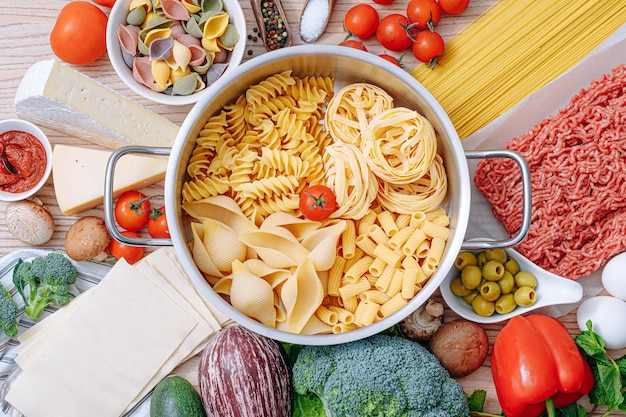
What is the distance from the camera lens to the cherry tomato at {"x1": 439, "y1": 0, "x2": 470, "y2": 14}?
204 centimetres

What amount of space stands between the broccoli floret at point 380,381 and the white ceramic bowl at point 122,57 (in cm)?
93

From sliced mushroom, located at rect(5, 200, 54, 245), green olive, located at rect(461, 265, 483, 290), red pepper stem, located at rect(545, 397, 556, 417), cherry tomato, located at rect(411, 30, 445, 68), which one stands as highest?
cherry tomato, located at rect(411, 30, 445, 68)

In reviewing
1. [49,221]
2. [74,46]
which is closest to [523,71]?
[74,46]

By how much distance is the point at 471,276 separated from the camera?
1.98 metres

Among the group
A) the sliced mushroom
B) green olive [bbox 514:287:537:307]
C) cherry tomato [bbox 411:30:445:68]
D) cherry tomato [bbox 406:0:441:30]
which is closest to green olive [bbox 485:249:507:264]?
green olive [bbox 514:287:537:307]

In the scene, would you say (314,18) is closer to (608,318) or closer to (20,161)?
(20,161)

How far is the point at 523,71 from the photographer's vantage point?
211cm

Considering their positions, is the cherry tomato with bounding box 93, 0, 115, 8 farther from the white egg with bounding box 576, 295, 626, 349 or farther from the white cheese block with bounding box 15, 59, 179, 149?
the white egg with bounding box 576, 295, 626, 349

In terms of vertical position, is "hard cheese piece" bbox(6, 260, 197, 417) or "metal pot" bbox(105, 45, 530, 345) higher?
"metal pot" bbox(105, 45, 530, 345)

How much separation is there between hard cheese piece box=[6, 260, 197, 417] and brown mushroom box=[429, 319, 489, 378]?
2.71ft

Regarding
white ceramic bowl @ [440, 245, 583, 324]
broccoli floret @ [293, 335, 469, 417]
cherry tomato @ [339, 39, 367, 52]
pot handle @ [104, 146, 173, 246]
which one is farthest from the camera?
cherry tomato @ [339, 39, 367, 52]

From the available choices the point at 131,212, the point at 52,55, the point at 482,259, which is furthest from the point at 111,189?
the point at 482,259

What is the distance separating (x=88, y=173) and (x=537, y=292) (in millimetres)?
1541

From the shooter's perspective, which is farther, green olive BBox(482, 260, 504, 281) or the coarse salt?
the coarse salt
